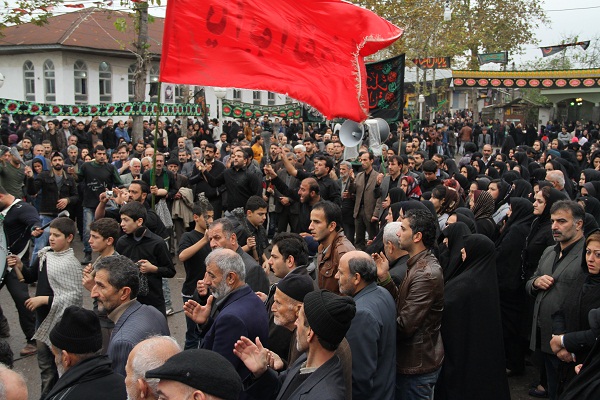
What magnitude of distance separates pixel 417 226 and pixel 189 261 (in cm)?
251

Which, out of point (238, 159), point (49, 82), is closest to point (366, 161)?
point (238, 159)

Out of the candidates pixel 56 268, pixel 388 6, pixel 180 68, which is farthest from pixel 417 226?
pixel 388 6

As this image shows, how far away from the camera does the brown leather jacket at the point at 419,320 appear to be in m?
4.21

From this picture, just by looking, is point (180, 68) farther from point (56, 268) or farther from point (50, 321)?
point (50, 321)

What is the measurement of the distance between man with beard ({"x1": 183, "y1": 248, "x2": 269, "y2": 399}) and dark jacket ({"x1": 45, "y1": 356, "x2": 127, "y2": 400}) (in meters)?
0.70

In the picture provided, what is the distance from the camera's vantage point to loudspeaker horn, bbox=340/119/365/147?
34.8 ft

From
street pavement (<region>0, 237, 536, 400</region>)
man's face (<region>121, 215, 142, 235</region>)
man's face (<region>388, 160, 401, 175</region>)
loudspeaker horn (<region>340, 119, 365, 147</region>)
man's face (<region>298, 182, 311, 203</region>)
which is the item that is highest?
loudspeaker horn (<region>340, 119, 365, 147</region>)

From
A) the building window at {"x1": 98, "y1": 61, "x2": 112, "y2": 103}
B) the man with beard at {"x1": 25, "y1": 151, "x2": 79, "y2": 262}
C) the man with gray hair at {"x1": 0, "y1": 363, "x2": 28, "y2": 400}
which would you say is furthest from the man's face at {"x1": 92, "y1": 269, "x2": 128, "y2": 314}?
the building window at {"x1": 98, "y1": 61, "x2": 112, "y2": 103}

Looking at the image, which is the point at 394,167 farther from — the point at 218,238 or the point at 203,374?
the point at 203,374

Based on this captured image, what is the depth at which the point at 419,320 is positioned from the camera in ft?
13.8

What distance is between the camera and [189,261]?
20.0ft

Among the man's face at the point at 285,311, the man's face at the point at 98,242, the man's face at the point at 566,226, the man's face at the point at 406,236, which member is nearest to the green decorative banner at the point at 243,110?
the man's face at the point at 98,242

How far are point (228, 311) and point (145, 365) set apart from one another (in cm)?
106

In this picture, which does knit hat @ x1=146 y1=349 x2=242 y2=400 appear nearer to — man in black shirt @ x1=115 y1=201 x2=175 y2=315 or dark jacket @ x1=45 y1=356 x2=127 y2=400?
dark jacket @ x1=45 y1=356 x2=127 y2=400
